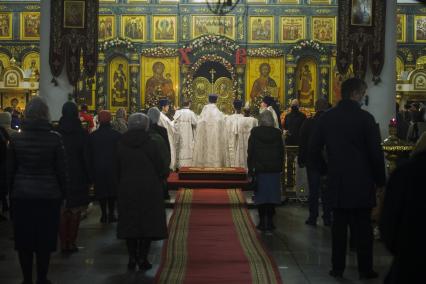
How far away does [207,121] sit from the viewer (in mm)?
18891

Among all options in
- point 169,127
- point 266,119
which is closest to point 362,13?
point 266,119

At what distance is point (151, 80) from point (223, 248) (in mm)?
19789

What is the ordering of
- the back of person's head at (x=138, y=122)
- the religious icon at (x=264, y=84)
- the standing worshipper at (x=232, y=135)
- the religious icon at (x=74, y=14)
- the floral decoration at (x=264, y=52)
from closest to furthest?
the back of person's head at (x=138, y=122) → the religious icon at (x=74, y=14) → the standing worshipper at (x=232, y=135) → the religious icon at (x=264, y=84) → the floral decoration at (x=264, y=52)

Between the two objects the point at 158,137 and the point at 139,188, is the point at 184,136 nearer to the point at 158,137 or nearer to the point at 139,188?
the point at 158,137

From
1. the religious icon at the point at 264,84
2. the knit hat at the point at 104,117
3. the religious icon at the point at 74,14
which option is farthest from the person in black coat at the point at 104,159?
the religious icon at the point at 264,84

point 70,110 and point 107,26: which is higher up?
point 107,26

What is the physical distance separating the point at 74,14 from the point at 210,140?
20.2ft

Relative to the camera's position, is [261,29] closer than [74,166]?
No

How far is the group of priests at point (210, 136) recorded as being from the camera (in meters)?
18.8

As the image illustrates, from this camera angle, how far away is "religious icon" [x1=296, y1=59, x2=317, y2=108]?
29031mm

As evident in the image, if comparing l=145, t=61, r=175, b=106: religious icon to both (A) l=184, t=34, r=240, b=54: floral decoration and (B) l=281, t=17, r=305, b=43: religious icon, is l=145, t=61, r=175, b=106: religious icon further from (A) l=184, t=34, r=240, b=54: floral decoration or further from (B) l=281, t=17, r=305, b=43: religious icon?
(B) l=281, t=17, r=305, b=43: religious icon

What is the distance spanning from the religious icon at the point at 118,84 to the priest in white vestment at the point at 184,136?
8915mm

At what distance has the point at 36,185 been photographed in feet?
23.1

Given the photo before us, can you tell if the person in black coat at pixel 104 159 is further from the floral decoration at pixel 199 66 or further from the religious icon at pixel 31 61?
the religious icon at pixel 31 61
